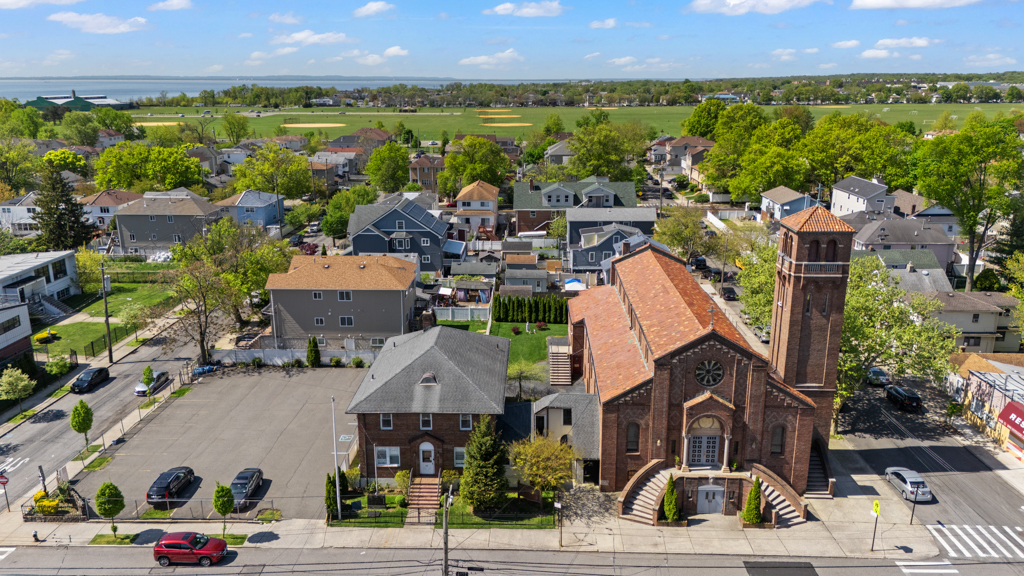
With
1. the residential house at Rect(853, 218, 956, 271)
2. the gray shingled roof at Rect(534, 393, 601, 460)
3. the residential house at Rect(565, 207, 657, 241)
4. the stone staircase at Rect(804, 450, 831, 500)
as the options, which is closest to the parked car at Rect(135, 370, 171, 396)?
the gray shingled roof at Rect(534, 393, 601, 460)

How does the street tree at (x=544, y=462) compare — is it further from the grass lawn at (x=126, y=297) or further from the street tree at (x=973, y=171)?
the street tree at (x=973, y=171)

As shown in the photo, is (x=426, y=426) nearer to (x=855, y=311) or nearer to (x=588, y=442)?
(x=588, y=442)

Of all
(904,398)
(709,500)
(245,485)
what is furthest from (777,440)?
(245,485)

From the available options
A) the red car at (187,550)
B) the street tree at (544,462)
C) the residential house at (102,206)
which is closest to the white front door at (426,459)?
the street tree at (544,462)

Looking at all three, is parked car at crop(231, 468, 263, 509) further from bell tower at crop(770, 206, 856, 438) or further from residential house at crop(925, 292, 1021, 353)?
residential house at crop(925, 292, 1021, 353)

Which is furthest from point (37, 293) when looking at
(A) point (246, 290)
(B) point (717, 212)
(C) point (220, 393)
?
(B) point (717, 212)

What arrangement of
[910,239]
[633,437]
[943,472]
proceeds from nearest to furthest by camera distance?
[633,437] < [943,472] < [910,239]

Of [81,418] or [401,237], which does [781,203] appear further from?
[81,418]

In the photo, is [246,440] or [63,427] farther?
[63,427]
